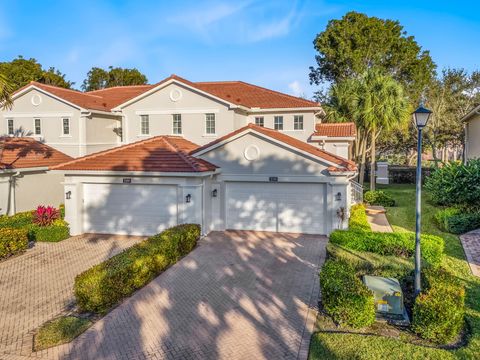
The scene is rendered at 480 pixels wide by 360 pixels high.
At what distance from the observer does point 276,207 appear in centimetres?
1808

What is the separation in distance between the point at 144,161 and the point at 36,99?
13.2 metres

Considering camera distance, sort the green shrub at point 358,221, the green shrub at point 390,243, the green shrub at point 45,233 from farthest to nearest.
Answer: the green shrub at point 358,221, the green shrub at point 45,233, the green shrub at point 390,243

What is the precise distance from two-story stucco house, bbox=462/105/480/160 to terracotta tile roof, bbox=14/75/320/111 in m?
11.9

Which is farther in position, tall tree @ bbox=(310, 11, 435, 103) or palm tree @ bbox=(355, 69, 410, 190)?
tall tree @ bbox=(310, 11, 435, 103)

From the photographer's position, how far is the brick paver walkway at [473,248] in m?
13.1

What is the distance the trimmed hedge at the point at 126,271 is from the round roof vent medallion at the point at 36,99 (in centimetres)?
1711

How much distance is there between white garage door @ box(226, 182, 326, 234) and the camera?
693 inches

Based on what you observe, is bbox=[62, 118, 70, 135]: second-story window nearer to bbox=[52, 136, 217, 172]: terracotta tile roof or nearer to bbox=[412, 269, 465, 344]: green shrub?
bbox=[52, 136, 217, 172]: terracotta tile roof

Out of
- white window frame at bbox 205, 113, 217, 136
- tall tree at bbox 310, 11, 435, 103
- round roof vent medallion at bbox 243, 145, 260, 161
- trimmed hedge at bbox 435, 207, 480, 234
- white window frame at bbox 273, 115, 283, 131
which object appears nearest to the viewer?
trimmed hedge at bbox 435, 207, 480, 234

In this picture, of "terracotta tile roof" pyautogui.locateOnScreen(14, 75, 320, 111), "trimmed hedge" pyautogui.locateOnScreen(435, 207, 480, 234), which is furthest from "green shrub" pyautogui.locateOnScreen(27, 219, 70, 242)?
"trimmed hedge" pyautogui.locateOnScreen(435, 207, 480, 234)

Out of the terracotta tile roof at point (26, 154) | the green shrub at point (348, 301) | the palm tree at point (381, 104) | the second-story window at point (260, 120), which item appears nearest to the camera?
the green shrub at point (348, 301)

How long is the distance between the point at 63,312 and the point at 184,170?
7919mm

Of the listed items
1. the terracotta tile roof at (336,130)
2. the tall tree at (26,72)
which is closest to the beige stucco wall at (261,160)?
the terracotta tile roof at (336,130)

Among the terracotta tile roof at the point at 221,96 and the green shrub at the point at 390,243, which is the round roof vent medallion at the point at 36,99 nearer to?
the terracotta tile roof at the point at 221,96
